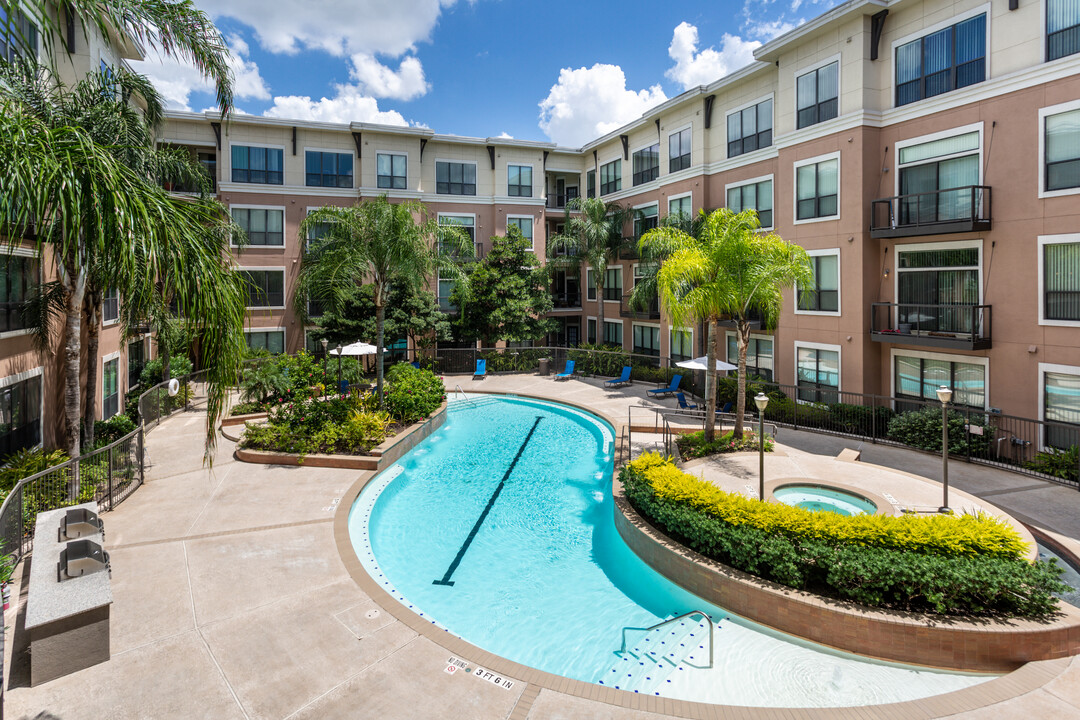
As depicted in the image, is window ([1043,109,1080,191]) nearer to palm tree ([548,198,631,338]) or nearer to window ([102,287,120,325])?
palm tree ([548,198,631,338])

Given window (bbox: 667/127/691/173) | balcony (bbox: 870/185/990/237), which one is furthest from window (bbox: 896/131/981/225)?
window (bbox: 667/127/691/173)

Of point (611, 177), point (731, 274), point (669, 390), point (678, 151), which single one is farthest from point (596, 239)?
point (731, 274)

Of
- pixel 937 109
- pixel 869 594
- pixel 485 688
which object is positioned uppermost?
pixel 937 109

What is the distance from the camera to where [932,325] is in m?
17.8

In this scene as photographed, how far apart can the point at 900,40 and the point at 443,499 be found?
1916 cm

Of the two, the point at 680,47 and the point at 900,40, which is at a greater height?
the point at 680,47

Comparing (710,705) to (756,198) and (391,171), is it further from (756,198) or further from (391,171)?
(391,171)

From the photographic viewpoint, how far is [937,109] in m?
17.3

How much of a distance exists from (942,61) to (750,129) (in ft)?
25.5

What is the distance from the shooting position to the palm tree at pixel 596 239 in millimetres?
29578

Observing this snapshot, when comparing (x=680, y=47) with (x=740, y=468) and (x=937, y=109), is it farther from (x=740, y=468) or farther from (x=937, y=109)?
(x=740, y=468)

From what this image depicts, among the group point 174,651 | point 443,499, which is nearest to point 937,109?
point 443,499

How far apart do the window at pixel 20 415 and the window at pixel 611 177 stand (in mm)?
27124

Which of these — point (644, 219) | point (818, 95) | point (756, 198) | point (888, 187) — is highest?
point (818, 95)
